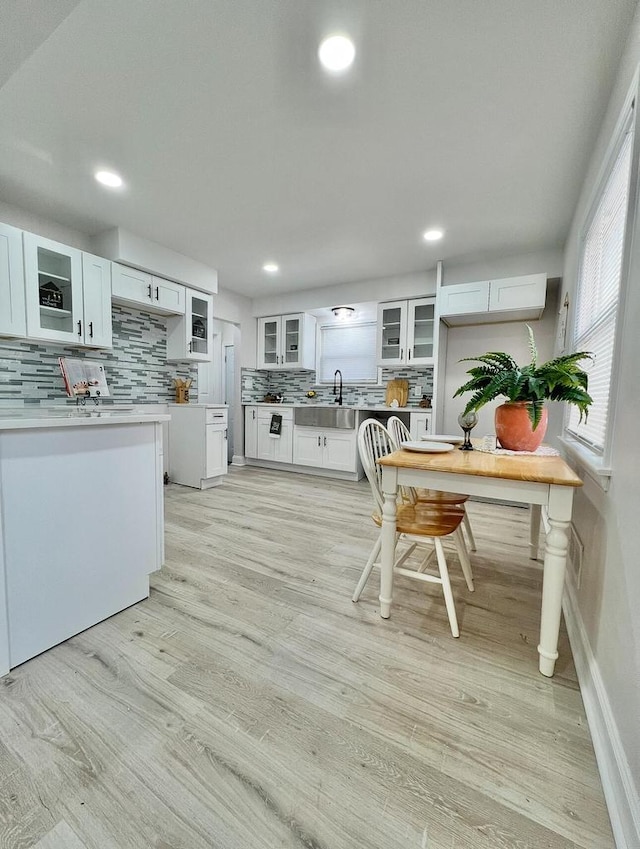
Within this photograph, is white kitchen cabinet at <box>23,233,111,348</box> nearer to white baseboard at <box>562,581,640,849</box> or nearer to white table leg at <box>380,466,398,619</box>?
white table leg at <box>380,466,398,619</box>

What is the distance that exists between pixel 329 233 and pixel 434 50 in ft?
5.59

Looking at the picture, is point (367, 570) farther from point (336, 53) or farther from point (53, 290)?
point (53, 290)

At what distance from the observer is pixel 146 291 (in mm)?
3352

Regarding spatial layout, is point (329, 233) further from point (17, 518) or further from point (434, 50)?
point (17, 518)

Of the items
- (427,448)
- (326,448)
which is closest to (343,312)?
(326,448)

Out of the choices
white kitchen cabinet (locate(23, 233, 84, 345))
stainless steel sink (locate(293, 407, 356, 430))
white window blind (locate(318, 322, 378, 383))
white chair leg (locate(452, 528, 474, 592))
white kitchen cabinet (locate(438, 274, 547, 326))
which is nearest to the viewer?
white chair leg (locate(452, 528, 474, 592))

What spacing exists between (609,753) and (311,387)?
4547mm

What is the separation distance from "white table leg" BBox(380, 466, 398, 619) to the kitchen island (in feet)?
3.69

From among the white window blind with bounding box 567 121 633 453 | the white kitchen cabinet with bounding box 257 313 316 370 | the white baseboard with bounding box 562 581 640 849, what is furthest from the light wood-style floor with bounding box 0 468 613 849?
the white kitchen cabinet with bounding box 257 313 316 370

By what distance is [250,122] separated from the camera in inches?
71.8

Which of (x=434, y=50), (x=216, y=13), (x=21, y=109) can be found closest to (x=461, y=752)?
(x=434, y=50)

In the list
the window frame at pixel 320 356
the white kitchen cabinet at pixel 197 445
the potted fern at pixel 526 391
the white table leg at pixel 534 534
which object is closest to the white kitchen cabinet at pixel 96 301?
the white kitchen cabinet at pixel 197 445

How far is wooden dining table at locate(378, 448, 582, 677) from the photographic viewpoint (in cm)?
120

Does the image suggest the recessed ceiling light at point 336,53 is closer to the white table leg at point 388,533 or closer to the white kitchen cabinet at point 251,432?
the white table leg at point 388,533
